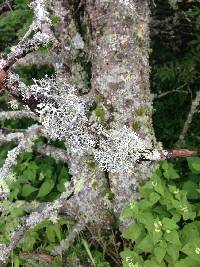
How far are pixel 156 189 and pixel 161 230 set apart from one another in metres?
0.28

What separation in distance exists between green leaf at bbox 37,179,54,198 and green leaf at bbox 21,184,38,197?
55 millimetres

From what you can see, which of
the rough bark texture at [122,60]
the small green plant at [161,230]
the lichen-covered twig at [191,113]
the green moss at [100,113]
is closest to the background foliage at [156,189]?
the small green plant at [161,230]

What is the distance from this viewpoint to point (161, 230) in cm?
302

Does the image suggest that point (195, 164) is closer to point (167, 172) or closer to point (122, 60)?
point (167, 172)

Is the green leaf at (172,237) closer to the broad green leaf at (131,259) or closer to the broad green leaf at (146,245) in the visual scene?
the broad green leaf at (146,245)

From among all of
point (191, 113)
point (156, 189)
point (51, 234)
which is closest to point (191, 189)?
point (156, 189)

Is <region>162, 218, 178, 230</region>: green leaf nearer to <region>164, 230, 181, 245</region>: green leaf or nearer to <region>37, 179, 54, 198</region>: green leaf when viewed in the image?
<region>164, 230, 181, 245</region>: green leaf

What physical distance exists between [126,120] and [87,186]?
2.14ft

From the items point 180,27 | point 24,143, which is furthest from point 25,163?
point 180,27

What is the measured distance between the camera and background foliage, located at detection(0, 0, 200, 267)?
3.05m

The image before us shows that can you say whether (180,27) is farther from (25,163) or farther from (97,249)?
(97,249)

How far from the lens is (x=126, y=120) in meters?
3.21

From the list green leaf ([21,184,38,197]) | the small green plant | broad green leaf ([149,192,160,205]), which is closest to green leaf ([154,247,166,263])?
the small green plant

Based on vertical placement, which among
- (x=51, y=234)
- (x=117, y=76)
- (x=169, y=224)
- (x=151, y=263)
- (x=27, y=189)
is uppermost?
(x=117, y=76)
